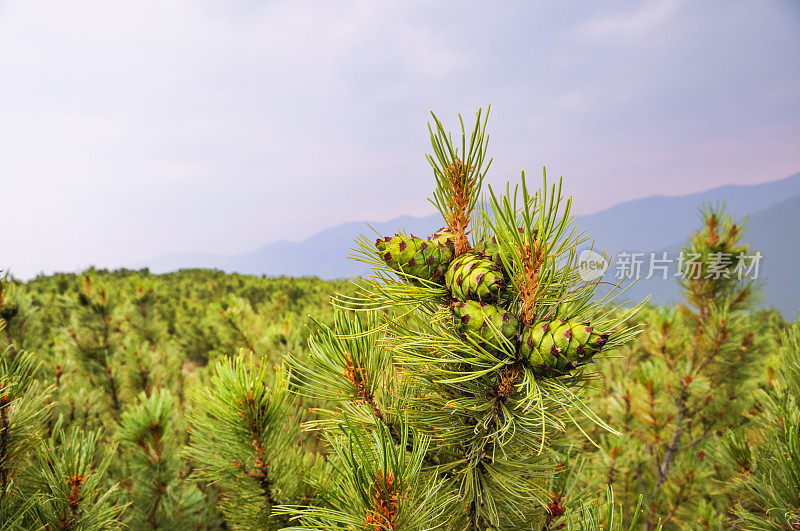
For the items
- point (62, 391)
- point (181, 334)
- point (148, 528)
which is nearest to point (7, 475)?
point (148, 528)

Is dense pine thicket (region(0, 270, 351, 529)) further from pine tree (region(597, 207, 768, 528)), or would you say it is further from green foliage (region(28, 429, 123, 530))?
pine tree (region(597, 207, 768, 528))

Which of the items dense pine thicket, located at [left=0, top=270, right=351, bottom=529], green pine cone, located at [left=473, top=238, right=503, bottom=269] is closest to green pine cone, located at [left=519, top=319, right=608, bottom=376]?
green pine cone, located at [left=473, top=238, right=503, bottom=269]

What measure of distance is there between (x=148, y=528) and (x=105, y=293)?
183 cm

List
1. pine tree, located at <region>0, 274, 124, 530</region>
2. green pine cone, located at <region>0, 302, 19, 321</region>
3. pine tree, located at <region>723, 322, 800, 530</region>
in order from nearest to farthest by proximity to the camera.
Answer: pine tree, located at <region>0, 274, 124, 530</region>
pine tree, located at <region>723, 322, 800, 530</region>
green pine cone, located at <region>0, 302, 19, 321</region>

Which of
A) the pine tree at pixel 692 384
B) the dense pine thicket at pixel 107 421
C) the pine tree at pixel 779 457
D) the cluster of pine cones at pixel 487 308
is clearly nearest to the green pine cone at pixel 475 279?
the cluster of pine cones at pixel 487 308

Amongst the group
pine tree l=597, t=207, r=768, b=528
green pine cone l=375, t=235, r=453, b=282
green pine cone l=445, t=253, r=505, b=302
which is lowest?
pine tree l=597, t=207, r=768, b=528

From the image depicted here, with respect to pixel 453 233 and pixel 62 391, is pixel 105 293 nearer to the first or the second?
pixel 62 391

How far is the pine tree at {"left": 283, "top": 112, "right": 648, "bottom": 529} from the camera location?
0.60 metres

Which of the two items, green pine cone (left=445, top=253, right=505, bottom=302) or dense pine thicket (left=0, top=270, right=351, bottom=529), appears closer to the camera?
green pine cone (left=445, top=253, right=505, bottom=302)

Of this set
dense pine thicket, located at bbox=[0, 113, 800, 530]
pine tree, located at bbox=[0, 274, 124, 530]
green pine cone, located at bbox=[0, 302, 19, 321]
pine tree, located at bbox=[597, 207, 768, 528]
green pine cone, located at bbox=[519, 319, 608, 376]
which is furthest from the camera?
pine tree, located at bbox=[597, 207, 768, 528]

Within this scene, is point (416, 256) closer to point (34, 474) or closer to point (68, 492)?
point (68, 492)

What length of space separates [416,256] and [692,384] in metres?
3.19

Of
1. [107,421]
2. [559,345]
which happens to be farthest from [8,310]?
[559,345]

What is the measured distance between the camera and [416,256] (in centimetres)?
67
